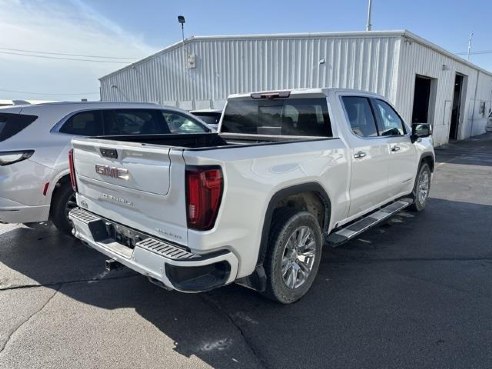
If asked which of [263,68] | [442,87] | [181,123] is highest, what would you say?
[263,68]

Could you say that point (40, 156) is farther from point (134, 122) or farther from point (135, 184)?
point (135, 184)

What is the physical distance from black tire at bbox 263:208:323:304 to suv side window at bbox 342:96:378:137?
137 cm

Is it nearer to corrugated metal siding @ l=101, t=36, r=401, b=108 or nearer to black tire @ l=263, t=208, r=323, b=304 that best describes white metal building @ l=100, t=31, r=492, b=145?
corrugated metal siding @ l=101, t=36, r=401, b=108

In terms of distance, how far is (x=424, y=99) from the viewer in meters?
17.3

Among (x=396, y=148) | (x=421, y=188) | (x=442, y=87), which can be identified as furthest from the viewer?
(x=442, y=87)

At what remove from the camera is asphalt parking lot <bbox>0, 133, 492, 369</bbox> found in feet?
8.91

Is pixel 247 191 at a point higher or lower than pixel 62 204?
higher

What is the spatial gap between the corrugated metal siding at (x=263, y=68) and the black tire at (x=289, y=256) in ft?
34.2

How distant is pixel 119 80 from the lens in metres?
23.4

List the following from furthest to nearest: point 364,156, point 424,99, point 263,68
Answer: point 424,99 → point 263,68 → point 364,156

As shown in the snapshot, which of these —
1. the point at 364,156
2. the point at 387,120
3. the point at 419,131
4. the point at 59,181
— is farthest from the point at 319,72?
the point at 59,181

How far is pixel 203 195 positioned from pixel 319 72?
40.7ft

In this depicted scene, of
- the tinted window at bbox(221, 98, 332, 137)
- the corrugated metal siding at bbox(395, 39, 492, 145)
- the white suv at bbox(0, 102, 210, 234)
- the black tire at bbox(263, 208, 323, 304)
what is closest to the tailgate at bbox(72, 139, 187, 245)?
the black tire at bbox(263, 208, 323, 304)

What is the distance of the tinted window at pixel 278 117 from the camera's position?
13.3 feet
